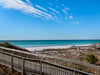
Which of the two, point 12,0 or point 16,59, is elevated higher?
point 12,0

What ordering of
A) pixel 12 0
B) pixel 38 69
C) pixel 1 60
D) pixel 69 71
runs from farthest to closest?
pixel 12 0 < pixel 1 60 < pixel 38 69 < pixel 69 71

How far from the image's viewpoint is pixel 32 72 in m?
6.69

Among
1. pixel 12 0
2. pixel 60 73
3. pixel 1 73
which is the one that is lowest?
pixel 1 73

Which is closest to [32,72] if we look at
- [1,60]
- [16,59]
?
[16,59]

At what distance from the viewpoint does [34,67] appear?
21.8 ft

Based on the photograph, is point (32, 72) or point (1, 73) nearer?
point (32, 72)

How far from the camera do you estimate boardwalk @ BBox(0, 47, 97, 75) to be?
550cm

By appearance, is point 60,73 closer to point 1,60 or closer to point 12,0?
point 1,60

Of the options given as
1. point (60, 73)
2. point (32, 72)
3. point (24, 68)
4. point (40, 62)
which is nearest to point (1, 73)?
point (24, 68)

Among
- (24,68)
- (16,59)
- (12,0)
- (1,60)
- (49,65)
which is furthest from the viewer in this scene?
(12,0)

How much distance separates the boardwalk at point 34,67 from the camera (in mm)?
5502

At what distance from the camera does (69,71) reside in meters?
5.41

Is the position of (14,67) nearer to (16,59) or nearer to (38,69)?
(16,59)

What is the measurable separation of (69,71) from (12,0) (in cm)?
1100
